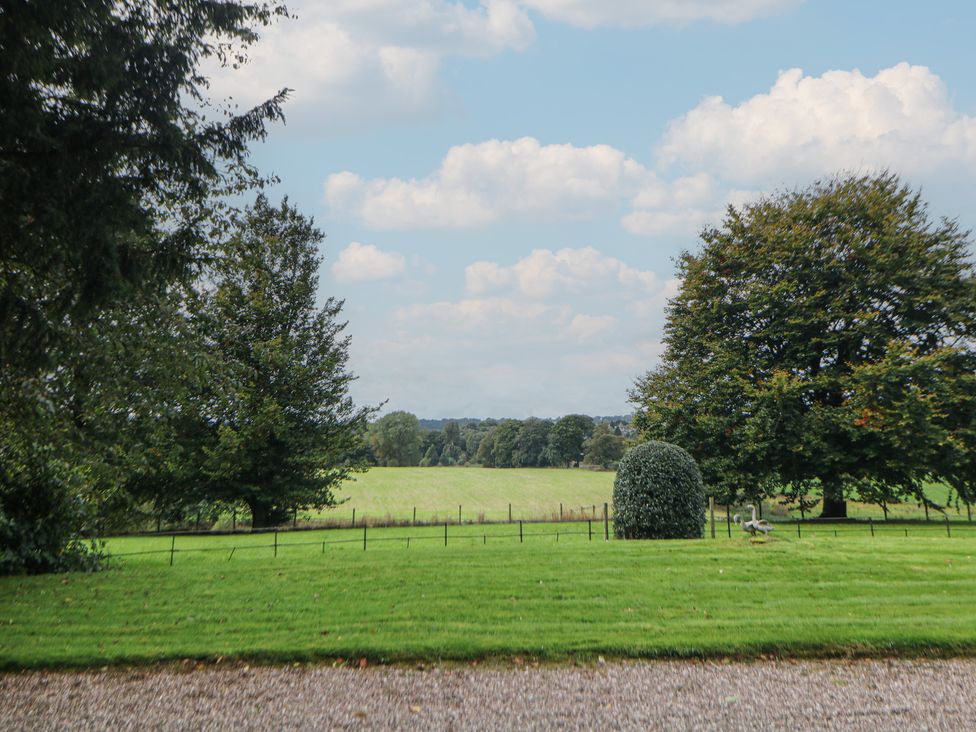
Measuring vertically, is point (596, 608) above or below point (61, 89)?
below

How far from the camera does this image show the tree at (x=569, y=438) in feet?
302

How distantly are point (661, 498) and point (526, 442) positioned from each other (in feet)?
263

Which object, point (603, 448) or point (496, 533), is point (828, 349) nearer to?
point (496, 533)

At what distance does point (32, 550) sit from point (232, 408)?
15.0m

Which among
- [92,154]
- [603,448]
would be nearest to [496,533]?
[92,154]

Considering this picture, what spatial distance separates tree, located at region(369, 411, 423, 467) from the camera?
88875 mm

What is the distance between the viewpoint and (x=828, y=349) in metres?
27.8

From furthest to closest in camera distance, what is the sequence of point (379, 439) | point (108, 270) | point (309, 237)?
point (379, 439), point (309, 237), point (108, 270)

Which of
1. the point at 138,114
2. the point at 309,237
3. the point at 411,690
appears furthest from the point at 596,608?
the point at 309,237

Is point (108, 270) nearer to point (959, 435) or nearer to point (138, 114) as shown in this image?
point (138, 114)

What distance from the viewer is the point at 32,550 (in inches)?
528

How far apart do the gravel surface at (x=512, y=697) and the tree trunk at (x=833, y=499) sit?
20.4 m

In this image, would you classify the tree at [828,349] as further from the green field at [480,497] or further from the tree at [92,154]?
the tree at [92,154]

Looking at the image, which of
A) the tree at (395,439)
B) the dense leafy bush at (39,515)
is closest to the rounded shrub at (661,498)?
the dense leafy bush at (39,515)
